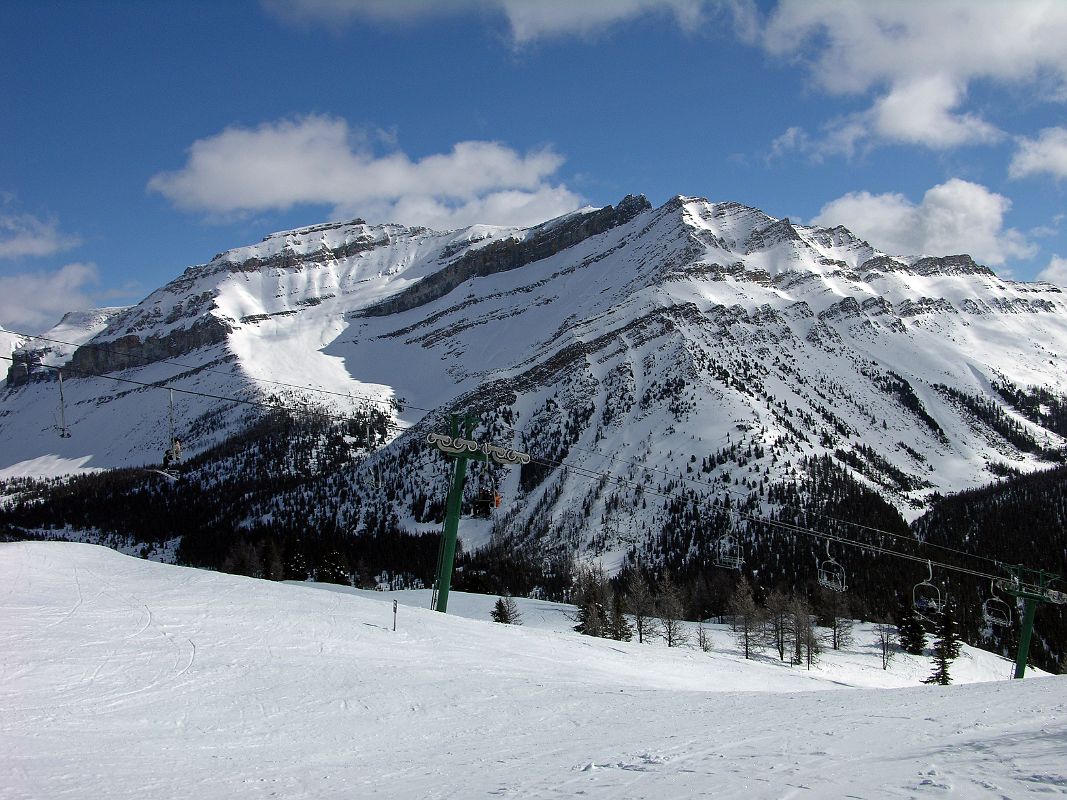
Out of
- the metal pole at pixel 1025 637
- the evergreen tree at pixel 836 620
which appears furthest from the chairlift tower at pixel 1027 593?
the evergreen tree at pixel 836 620

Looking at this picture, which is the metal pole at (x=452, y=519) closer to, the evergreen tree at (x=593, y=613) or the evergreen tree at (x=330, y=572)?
the evergreen tree at (x=593, y=613)

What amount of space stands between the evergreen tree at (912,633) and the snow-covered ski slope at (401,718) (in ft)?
176

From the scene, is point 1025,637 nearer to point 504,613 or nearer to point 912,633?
point 504,613

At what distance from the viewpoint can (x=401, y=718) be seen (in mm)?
16562

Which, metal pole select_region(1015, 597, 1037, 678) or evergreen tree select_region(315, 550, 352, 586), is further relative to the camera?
evergreen tree select_region(315, 550, 352, 586)

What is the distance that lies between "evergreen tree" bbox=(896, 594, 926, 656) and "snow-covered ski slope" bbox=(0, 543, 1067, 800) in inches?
2109

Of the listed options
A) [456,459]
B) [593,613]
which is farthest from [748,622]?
[456,459]

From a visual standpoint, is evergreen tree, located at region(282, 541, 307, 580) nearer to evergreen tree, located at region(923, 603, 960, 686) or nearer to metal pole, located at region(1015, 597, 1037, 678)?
evergreen tree, located at region(923, 603, 960, 686)

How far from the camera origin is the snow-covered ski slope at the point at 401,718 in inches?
426

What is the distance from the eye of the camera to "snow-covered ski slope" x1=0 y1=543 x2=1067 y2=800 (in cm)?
1082

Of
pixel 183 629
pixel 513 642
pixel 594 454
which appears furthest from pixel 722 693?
pixel 594 454

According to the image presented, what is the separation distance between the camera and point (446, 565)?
3506cm

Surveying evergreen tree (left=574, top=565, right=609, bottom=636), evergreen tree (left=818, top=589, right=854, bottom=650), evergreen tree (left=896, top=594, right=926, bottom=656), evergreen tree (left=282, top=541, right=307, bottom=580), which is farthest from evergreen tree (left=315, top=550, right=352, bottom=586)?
evergreen tree (left=896, top=594, right=926, bottom=656)

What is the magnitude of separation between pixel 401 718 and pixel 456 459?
18.5 meters
